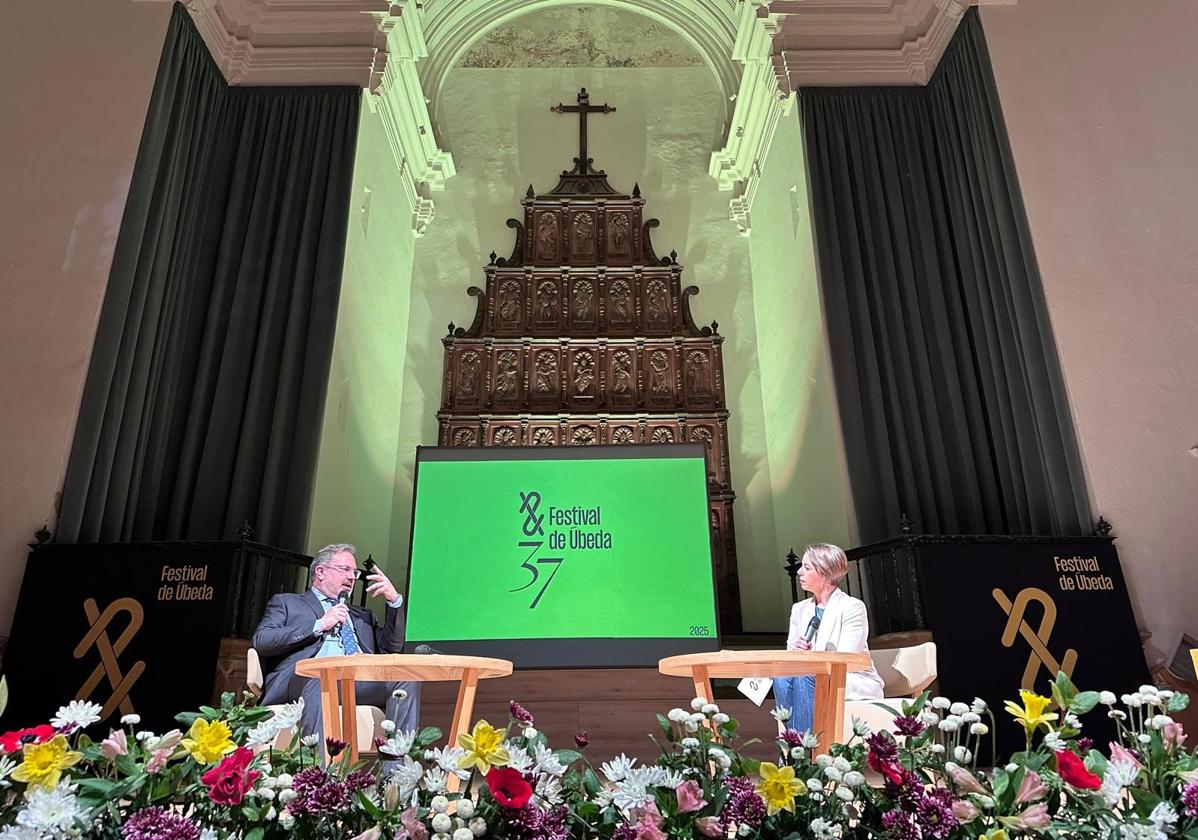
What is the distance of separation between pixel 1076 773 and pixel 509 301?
7016 millimetres

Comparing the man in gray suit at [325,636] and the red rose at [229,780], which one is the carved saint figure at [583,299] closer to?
the man in gray suit at [325,636]

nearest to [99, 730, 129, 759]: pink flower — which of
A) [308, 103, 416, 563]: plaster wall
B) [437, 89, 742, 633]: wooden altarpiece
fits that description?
[308, 103, 416, 563]: plaster wall

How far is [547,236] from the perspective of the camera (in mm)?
7906

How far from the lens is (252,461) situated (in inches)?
196

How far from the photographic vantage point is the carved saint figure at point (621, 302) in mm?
7609

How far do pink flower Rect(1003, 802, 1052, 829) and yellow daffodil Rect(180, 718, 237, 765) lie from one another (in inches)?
38.0

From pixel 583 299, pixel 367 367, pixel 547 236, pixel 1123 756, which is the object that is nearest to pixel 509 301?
pixel 583 299

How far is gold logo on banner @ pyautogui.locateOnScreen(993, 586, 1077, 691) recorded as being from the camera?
3.69 meters

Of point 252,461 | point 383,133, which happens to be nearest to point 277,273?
point 252,461

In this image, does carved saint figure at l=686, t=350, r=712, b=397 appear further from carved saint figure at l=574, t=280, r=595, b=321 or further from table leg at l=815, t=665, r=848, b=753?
table leg at l=815, t=665, r=848, b=753

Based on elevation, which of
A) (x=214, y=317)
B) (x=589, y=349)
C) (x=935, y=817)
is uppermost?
(x=589, y=349)

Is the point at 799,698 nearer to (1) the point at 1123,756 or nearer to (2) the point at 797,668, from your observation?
(2) the point at 797,668

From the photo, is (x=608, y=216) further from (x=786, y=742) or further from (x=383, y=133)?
(x=786, y=742)

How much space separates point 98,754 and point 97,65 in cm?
530
